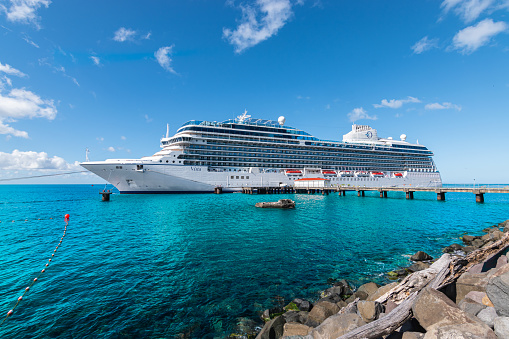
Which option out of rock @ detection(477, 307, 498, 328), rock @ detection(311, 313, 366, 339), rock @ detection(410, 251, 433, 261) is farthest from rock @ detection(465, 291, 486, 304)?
rock @ detection(410, 251, 433, 261)

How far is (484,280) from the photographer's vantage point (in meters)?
5.75

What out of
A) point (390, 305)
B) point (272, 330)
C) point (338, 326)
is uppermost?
point (390, 305)

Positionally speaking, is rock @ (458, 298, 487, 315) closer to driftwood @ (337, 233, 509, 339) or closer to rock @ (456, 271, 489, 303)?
driftwood @ (337, 233, 509, 339)

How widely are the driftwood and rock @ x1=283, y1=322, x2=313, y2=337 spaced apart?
2037 mm

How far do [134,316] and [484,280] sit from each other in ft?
33.6

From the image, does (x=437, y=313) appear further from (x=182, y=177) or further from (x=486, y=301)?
(x=182, y=177)

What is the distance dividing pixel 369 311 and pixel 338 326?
867 millimetres

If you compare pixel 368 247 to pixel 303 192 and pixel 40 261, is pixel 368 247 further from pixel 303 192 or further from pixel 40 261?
pixel 303 192

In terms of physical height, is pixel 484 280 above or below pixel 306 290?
above

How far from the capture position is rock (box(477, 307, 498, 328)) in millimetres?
4227

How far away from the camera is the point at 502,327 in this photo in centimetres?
364

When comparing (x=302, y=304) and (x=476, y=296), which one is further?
(x=302, y=304)

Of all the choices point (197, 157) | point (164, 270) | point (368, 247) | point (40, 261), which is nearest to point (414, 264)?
point (368, 247)

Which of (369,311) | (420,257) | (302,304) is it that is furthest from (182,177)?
(369,311)
